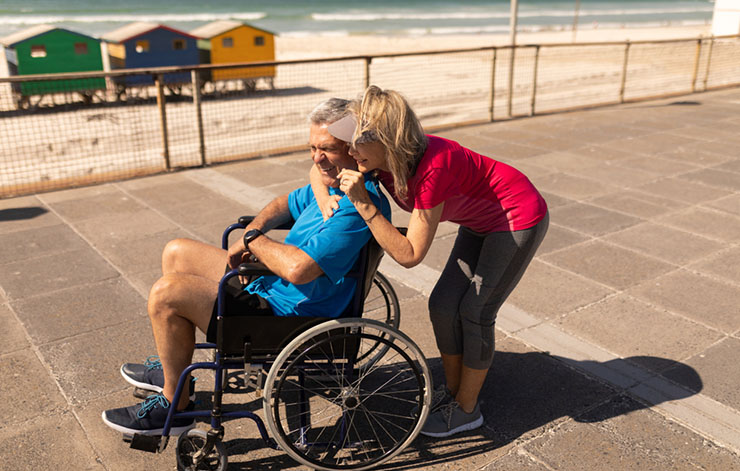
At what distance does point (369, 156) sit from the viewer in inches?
96.4

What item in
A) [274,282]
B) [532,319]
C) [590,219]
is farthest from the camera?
[590,219]

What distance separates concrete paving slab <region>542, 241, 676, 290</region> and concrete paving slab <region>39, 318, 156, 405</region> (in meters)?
2.85

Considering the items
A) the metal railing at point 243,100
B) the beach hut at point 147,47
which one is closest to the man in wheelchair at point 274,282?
the metal railing at point 243,100

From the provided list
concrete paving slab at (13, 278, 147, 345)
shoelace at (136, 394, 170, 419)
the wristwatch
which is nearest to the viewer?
the wristwatch

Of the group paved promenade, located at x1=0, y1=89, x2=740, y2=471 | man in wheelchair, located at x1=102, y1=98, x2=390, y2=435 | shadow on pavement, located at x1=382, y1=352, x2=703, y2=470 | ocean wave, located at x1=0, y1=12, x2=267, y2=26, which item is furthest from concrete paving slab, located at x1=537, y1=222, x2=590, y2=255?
ocean wave, located at x1=0, y1=12, x2=267, y2=26

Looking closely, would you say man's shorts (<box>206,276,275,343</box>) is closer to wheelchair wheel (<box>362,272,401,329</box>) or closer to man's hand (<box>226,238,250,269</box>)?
man's hand (<box>226,238,250,269</box>)

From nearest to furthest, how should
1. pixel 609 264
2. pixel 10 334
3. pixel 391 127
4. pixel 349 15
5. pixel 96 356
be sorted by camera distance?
pixel 391 127
pixel 96 356
pixel 10 334
pixel 609 264
pixel 349 15

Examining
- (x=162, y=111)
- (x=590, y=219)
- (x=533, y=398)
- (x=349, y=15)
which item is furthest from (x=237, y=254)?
(x=349, y=15)

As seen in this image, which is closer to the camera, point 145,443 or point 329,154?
point 329,154

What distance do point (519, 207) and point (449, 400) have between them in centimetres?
96

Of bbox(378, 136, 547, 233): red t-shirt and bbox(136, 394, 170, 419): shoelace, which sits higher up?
A: bbox(378, 136, 547, 233): red t-shirt

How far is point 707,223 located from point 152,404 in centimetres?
471

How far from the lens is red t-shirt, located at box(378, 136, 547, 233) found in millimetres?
2490

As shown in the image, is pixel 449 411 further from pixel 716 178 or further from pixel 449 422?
pixel 716 178
